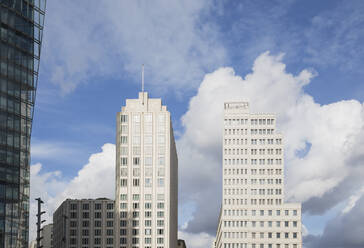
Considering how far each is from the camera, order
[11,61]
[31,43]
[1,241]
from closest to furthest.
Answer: [1,241] < [11,61] < [31,43]

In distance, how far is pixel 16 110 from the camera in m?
93.4

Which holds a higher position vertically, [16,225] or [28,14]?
[28,14]

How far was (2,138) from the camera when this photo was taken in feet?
294

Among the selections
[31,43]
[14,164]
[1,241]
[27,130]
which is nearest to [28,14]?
[31,43]

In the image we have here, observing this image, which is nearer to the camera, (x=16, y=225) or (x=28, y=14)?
(x=16, y=225)

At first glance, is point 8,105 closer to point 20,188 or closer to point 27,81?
point 27,81

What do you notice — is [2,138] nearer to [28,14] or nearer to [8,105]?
[8,105]

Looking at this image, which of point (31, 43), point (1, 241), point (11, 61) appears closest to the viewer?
point (1, 241)

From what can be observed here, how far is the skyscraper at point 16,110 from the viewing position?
8931cm

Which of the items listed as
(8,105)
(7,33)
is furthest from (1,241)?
(7,33)

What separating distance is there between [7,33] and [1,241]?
3419cm

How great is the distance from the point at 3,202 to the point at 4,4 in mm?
32853

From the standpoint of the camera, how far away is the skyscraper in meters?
89.3

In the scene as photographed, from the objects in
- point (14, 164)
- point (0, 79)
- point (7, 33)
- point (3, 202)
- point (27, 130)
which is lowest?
point (3, 202)
